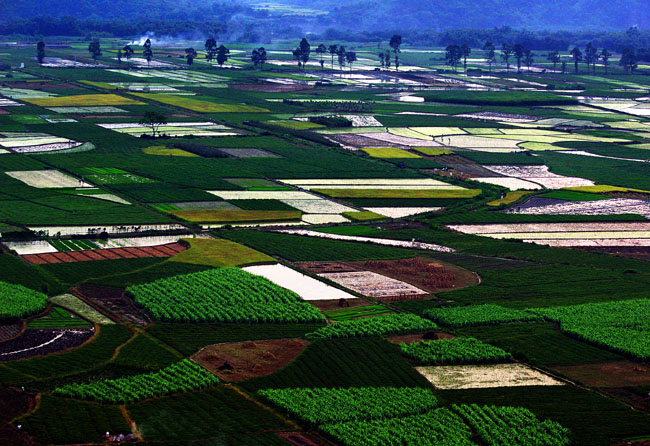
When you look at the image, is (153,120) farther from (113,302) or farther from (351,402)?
(351,402)

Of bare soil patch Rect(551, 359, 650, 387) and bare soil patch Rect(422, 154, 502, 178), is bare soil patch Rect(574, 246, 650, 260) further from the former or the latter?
bare soil patch Rect(422, 154, 502, 178)

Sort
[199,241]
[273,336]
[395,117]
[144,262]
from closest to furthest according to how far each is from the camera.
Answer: [273,336], [144,262], [199,241], [395,117]

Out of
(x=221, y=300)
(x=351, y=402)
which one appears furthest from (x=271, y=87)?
(x=351, y=402)

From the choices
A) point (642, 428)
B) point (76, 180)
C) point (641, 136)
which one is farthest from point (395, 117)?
point (642, 428)

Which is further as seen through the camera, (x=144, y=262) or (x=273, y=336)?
(x=144, y=262)

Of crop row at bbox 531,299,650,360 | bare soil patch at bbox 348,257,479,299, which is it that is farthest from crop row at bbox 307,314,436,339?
crop row at bbox 531,299,650,360

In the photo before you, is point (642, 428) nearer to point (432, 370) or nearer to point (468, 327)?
point (432, 370)

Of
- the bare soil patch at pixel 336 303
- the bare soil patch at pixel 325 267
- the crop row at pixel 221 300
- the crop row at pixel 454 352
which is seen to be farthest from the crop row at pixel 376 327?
the bare soil patch at pixel 325 267

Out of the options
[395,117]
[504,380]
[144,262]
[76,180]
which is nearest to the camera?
[504,380]
